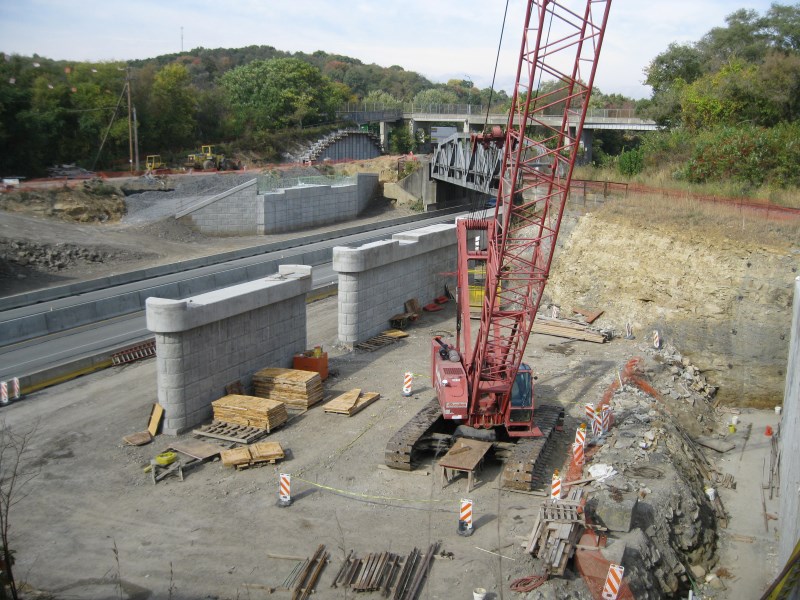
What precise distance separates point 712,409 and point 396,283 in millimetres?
12531

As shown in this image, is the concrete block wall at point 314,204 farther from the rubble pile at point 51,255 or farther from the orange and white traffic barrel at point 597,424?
the orange and white traffic barrel at point 597,424

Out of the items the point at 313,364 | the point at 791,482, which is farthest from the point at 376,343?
the point at 791,482

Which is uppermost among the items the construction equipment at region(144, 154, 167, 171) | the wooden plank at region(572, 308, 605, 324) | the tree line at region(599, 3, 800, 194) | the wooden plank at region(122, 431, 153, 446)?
the tree line at region(599, 3, 800, 194)

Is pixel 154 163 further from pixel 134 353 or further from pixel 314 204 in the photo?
pixel 134 353

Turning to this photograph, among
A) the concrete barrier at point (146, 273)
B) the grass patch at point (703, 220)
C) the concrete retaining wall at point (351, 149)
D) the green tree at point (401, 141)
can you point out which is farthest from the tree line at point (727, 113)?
the green tree at point (401, 141)

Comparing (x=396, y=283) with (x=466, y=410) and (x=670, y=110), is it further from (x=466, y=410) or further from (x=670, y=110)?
(x=670, y=110)

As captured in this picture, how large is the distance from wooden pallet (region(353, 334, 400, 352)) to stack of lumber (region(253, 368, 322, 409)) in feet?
16.2

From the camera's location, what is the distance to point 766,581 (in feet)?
48.8

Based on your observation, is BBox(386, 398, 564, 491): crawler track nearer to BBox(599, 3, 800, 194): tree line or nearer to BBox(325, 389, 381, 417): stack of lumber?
BBox(325, 389, 381, 417): stack of lumber

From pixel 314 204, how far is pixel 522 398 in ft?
112

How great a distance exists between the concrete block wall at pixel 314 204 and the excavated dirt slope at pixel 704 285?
2059 centimetres

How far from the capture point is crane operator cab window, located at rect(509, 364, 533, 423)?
1652cm

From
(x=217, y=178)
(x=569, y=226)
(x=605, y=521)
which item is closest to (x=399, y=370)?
(x=605, y=521)

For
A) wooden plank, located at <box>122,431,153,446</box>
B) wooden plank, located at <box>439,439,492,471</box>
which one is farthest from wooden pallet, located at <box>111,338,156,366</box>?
wooden plank, located at <box>439,439,492,471</box>
